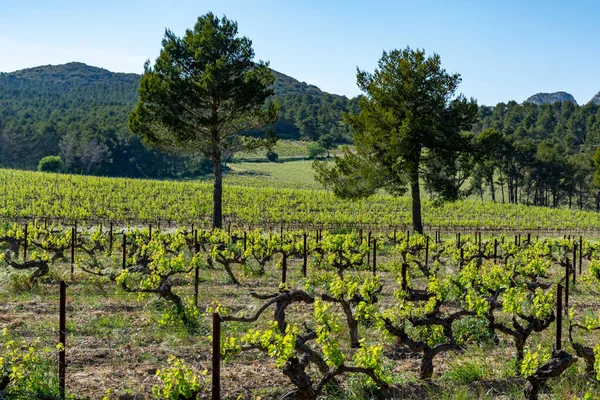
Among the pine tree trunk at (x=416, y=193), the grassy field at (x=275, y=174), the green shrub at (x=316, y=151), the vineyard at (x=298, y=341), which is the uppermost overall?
the green shrub at (x=316, y=151)

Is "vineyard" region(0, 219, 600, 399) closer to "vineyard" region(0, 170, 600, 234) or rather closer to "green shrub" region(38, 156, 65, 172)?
"vineyard" region(0, 170, 600, 234)

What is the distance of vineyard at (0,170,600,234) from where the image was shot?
33.9 m

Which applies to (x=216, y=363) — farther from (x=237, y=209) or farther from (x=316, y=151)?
(x=316, y=151)

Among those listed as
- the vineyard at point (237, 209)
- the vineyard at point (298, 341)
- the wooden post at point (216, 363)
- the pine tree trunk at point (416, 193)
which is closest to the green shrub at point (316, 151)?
the vineyard at point (237, 209)

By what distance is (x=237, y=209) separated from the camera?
37.7 metres

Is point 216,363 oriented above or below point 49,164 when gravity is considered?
below

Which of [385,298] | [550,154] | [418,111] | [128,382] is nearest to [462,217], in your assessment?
[418,111]

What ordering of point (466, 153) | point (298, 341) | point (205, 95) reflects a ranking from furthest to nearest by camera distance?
point (466, 153), point (205, 95), point (298, 341)

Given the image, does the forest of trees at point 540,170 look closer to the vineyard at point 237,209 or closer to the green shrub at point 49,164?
the vineyard at point 237,209

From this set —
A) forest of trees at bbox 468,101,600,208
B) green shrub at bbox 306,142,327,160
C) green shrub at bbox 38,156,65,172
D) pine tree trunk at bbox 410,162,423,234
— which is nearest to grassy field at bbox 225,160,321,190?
green shrub at bbox 306,142,327,160

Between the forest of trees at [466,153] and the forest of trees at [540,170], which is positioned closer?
the forest of trees at [540,170]

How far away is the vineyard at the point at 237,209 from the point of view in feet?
111

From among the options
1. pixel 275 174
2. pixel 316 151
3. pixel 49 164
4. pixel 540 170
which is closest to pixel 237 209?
pixel 540 170

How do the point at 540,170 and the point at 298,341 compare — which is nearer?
the point at 298,341
